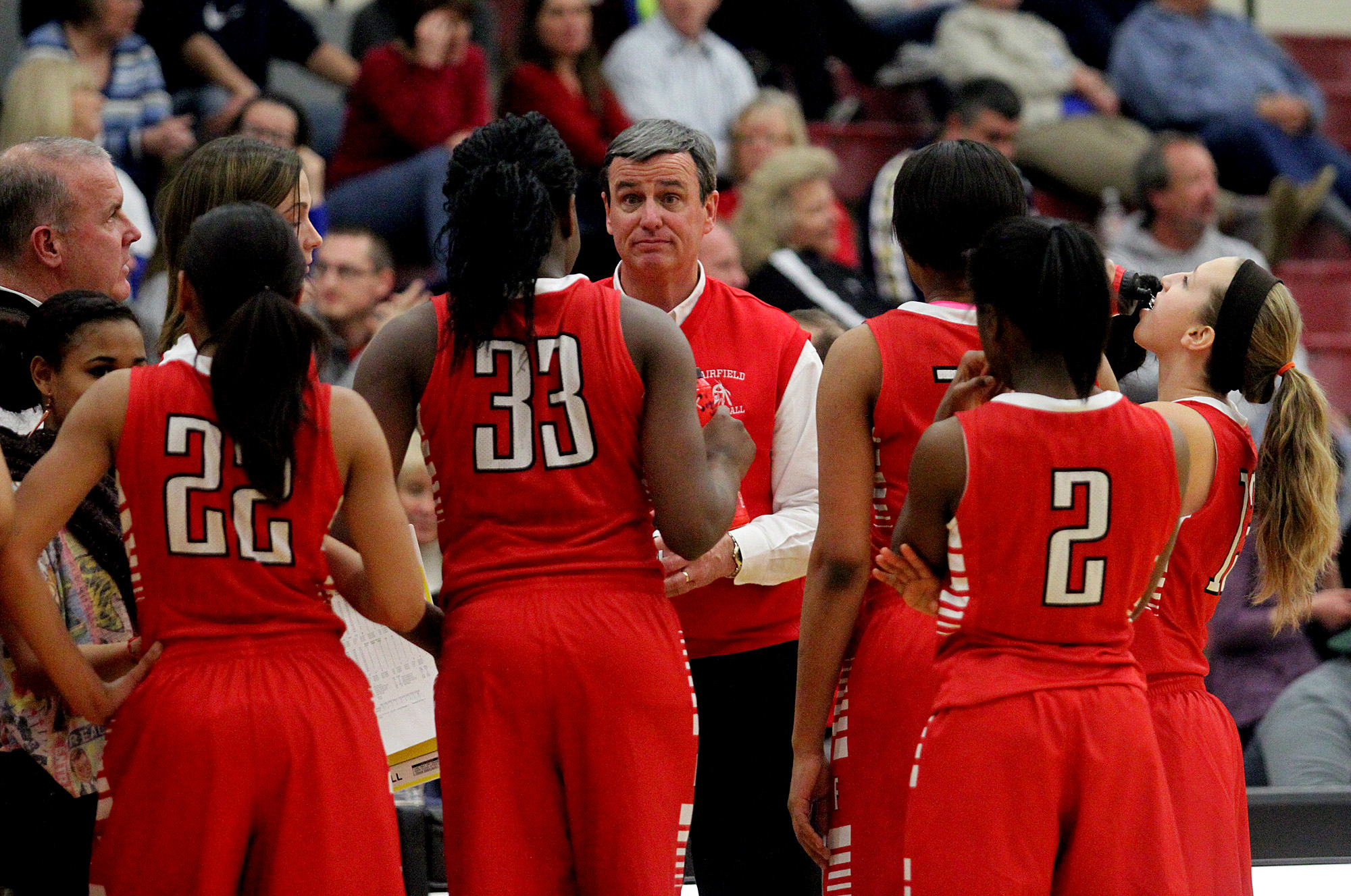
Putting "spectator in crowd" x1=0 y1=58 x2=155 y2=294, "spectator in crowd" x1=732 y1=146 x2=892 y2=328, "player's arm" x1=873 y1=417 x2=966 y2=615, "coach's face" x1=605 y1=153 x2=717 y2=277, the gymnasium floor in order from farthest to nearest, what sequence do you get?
"spectator in crowd" x1=732 y1=146 x2=892 y2=328 < "spectator in crowd" x1=0 y1=58 x2=155 y2=294 < the gymnasium floor < "coach's face" x1=605 y1=153 x2=717 y2=277 < "player's arm" x1=873 y1=417 x2=966 y2=615

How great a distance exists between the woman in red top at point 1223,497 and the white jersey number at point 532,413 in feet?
3.46

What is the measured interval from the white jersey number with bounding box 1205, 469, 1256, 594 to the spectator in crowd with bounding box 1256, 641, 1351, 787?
189 cm

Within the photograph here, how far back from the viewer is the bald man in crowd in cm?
306

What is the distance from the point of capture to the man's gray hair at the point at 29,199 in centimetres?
306

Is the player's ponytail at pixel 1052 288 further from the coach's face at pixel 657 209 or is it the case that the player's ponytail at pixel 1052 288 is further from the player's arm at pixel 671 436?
the coach's face at pixel 657 209

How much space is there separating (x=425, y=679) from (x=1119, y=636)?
4.34 feet

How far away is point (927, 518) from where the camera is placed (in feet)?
8.06

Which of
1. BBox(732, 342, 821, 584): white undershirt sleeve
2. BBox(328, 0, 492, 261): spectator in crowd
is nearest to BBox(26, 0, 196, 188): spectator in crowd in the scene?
BBox(328, 0, 492, 261): spectator in crowd

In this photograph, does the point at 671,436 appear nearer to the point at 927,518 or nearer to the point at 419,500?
the point at 927,518

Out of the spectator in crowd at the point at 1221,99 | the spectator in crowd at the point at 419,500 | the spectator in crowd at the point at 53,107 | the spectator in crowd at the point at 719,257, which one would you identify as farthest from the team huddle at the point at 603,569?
the spectator in crowd at the point at 1221,99

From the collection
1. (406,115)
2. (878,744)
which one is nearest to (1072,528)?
(878,744)

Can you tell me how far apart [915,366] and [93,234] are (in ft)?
5.43

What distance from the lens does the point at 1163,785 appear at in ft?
7.95

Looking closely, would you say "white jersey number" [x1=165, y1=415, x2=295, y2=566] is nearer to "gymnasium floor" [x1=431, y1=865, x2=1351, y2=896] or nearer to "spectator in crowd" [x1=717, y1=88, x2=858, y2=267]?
"gymnasium floor" [x1=431, y1=865, x2=1351, y2=896]
